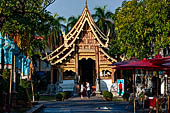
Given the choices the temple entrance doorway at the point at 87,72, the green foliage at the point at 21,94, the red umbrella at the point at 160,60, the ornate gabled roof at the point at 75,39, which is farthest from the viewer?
the temple entrance doorway at the point at 87,72

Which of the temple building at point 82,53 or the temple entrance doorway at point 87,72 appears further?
the temple entrance doorway at point 87,72

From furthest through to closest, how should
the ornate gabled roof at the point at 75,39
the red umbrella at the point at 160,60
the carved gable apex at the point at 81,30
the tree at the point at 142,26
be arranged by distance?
1. the carved gable apex at the point at 81,30
2. the ornate gabled roof at the point at 75,39
3. the tree at the point at 142,26
4. the red umbrella at the point at 160,60

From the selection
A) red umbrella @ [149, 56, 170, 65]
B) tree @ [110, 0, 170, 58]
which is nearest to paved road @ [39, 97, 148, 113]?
tree @ [110, 0, 170, 58]

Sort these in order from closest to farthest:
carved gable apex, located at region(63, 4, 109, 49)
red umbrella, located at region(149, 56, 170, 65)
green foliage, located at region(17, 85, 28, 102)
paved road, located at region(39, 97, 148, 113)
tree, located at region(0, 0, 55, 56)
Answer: red umbrella, located at region(149, 56, 170, 65) < tree, located at region(0, 0, 55, 56) < green foliage, located at region(17, 85, 28, 102) < paved road, located at region(39, 97, 148, 113) < carved gable apex, located at region(63, 4, 109, 49)

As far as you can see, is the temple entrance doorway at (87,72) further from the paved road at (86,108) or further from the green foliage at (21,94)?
the green foliage at (21,94)

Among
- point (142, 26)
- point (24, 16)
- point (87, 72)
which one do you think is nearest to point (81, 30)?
point (87, 72)

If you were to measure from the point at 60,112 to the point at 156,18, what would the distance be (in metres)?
8.07

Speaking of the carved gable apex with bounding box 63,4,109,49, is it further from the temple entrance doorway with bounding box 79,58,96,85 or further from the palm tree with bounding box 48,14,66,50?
the palm tree with bounding box 48,14,66,50

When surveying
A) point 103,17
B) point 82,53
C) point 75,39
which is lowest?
point 82,53

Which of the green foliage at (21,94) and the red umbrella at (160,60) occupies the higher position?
the red umbrella at (160,60)

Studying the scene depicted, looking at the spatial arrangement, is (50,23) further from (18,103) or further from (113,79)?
(113,79)

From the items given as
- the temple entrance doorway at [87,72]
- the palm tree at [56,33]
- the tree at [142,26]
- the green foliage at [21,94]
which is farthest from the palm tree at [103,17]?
the green foliage at [21,94]

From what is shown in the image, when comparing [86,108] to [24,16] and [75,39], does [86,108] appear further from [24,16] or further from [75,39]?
[75,39]

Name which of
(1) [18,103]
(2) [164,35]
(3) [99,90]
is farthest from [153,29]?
(3) [99,90]
